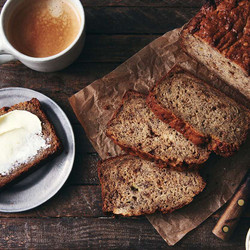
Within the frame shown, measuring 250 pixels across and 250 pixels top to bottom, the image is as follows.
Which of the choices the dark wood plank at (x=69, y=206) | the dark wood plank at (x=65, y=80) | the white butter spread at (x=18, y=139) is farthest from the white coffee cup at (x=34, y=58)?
the dark wood plank at (x=69, y=206)

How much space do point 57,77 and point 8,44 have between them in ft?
1.90

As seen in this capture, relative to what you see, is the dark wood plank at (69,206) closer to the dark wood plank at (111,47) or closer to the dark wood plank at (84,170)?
the dark wood plank at (84,170)

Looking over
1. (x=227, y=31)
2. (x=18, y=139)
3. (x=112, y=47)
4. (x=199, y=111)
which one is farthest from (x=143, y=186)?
(x=227, y=31)

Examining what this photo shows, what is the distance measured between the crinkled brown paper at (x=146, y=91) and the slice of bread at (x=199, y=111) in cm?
16

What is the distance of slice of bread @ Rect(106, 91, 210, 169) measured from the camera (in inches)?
97.8

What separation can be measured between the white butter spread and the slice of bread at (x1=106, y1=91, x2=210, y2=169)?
54 cm

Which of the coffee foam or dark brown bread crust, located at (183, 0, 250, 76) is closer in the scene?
dark brown bread crust, located at (183, 0, 250, 76)

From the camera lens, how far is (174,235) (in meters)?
2.59

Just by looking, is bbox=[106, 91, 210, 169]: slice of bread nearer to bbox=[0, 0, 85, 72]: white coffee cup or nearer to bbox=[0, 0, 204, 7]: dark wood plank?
bbox=[0, 0, 85, 72]: white coffee cup

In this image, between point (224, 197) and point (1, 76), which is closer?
point (224, 197)

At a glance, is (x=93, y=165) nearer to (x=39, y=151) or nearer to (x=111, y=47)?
(x=39, y=151)

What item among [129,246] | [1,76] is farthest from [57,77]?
[129,246]

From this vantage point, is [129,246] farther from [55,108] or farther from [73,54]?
[73,54]

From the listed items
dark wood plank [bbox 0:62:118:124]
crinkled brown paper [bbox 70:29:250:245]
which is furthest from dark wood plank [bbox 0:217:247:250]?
dark wood plank [bbox 0:62:118:124]
